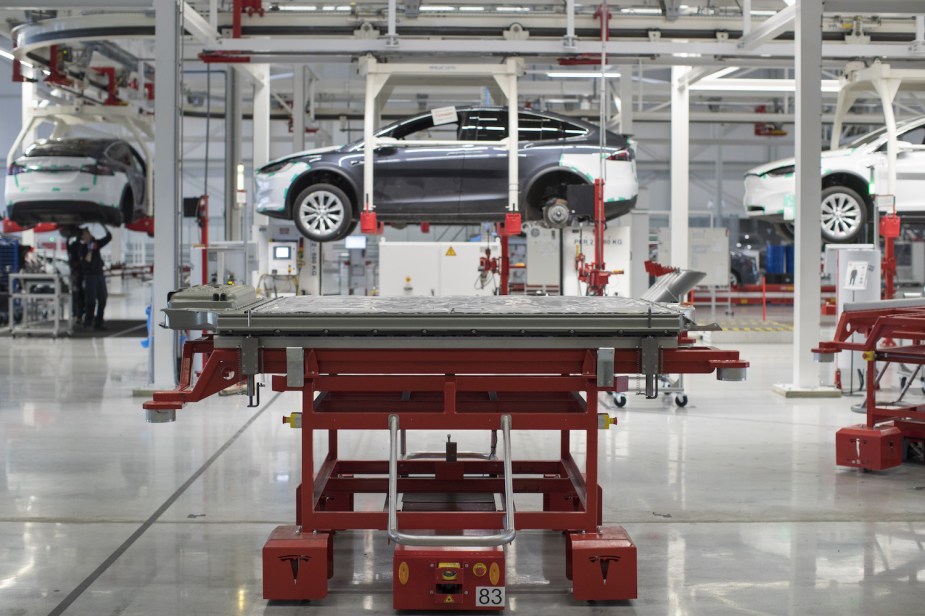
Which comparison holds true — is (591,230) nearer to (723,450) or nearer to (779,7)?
(779,7)

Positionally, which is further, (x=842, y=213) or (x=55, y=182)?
(x=55, y=182)

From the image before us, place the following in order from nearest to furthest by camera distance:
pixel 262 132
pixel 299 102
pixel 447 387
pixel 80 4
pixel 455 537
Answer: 1. pixel 455 537
2. pixel 447 387
3. pixel 80 4
4. pixel 262 132
5. pixel 299 102

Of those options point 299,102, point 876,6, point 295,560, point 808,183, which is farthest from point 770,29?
point 299,102

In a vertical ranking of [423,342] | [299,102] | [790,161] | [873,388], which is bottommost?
[873,388]

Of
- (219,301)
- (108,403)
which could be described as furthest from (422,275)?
(219,301)

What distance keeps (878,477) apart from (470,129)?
632cm

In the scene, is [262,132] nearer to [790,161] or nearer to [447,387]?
[790,161]

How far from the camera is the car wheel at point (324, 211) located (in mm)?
11359

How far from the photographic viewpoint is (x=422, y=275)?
14.9 m

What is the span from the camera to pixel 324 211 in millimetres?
11398

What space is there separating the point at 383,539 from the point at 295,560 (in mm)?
908

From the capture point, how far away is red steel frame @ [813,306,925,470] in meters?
5.71

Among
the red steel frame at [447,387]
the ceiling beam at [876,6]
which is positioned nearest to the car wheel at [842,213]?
the ceiling beam at [876,6]

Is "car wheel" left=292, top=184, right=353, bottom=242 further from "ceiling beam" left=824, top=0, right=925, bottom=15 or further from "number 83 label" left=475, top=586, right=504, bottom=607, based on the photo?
"number 83 label" left=475, top=586, right=504, bottom=607
